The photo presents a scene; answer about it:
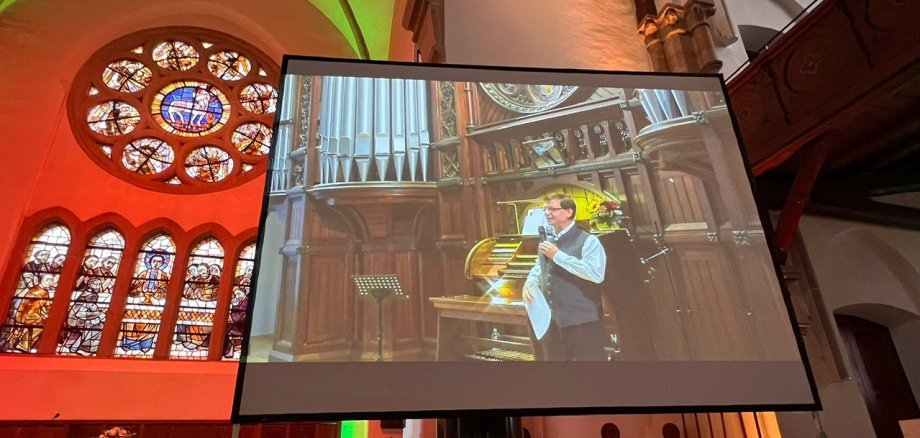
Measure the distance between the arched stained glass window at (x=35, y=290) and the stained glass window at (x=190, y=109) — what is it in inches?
86.4

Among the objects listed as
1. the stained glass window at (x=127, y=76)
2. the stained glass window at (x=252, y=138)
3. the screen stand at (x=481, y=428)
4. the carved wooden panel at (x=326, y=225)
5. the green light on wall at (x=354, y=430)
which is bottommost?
the green light on wall at (x=354, y=430)

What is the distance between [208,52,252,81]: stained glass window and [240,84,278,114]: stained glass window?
0.89 feet

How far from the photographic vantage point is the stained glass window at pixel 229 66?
9.33 metres

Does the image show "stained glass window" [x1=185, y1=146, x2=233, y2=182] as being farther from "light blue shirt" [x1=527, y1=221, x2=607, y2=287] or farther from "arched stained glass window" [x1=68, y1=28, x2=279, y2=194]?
"light blue shirt" [x1=527, y1=221, x2=607, y2=287]

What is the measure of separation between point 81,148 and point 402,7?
518 cm

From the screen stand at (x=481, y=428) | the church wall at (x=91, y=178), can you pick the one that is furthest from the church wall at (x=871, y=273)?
the church wall at (x=91, y=178)

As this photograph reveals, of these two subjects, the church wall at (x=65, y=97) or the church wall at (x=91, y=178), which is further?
the church wall at (x=65, y=97)

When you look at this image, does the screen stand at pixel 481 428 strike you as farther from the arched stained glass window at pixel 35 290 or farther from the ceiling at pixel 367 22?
the arched stained glass window at pixel 35 290

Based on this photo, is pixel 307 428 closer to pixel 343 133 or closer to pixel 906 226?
pixel 343 133

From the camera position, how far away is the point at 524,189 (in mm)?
2783

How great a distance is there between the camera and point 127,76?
881cm

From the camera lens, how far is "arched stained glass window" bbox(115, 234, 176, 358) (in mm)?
7238

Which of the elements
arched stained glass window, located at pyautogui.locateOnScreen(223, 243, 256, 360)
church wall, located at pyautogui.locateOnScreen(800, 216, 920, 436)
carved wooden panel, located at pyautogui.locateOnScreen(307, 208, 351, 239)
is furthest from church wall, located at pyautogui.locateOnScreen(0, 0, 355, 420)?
church wall, located at pyautogui.locateOnScreen(800, 216, 920, 436)

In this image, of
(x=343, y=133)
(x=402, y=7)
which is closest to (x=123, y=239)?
(x=402, y=7)
